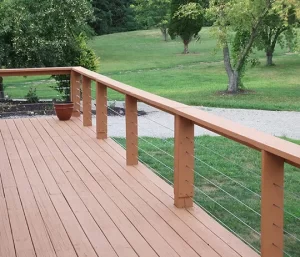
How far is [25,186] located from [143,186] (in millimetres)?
909

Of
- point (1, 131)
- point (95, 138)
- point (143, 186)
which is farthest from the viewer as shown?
point (1, 131)

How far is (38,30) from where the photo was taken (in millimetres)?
12375

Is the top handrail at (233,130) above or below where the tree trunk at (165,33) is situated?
above

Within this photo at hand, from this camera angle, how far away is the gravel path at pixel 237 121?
955 cm

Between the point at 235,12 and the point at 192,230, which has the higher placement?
the point at 235,12

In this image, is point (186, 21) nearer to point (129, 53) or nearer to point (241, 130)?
point (129, 53)

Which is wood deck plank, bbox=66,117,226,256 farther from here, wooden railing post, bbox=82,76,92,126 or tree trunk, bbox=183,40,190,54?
tree trunk, bbox=183,40,190,54

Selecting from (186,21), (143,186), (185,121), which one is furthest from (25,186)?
(186,21)

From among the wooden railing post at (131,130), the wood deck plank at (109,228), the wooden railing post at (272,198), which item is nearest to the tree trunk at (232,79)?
the wooden railing post at (131,130)

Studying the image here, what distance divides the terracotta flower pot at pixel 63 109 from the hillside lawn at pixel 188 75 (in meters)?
3.20

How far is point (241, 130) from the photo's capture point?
3.15 metres

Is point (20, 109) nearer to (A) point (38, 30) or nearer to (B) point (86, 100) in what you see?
(A) point (38, 30)

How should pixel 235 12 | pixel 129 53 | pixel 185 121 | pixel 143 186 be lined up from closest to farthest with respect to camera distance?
pixel 185 121 < pixel 143 186 < pixel 235 12 < pixel 129 53

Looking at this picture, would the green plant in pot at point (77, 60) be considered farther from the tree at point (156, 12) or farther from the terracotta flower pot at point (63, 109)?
the tree at point (156, 12)
